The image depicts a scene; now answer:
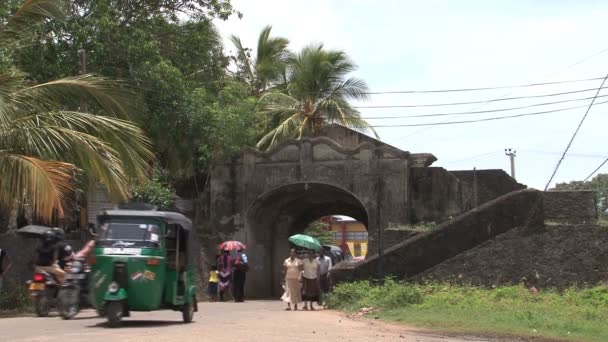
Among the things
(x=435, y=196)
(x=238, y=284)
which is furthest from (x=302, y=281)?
(x=435, y=196)

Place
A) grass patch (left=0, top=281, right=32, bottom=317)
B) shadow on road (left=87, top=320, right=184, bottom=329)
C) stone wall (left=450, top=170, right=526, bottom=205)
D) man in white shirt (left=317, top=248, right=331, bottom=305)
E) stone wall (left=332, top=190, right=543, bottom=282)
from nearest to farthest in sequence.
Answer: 1. shadow on road (left=87, top=320, right=184, bottom=329)
2. grass patch (left=0, top=281, right=32, bottom=317)
3. stone wall (left=332, top=190, right=543, bottom=282)
4. man in white shirt (left=317, top=248, right=331, bottom=305)
5. stone wall (left=450, top=170, right=526, bottom=205)

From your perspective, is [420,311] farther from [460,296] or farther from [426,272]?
[426,272]

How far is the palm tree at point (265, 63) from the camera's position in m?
36.2

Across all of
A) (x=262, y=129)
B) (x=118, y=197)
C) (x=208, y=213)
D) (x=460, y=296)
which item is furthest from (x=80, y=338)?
(x=262, y=129)

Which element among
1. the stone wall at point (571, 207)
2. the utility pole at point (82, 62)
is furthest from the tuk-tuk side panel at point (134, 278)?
the stone wall at point (571, 207)

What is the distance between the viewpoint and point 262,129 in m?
34.0

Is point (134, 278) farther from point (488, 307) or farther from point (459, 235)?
point (459, 235)

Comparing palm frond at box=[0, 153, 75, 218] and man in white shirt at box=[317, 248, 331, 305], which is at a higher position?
palm frond at box=[0, 153, 75, 218]

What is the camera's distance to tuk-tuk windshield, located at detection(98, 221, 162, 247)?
Result: 41.5 ft

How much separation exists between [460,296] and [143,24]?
1172cm

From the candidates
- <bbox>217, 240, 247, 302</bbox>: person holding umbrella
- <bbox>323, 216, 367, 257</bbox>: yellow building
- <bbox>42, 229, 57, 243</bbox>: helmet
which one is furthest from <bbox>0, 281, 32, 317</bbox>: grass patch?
<bbox>323, 216, 367, 257</bbox>: yellow building

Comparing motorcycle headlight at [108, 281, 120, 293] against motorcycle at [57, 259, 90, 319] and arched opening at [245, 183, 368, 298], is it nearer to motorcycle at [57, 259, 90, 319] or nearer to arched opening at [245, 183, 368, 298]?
motorcycle at [57, 259, 90, 319]

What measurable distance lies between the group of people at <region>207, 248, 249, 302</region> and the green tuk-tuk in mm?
11032

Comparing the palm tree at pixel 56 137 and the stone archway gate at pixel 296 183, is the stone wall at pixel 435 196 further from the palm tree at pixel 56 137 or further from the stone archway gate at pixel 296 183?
the palm tree at pixel 56 137
